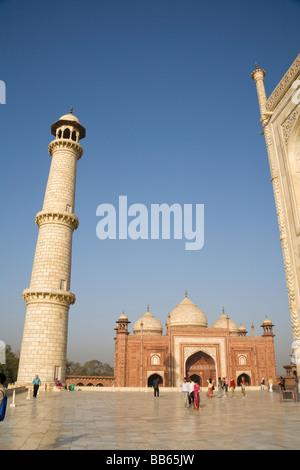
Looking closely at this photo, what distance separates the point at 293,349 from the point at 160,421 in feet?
21.1

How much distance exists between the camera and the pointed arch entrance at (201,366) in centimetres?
3834

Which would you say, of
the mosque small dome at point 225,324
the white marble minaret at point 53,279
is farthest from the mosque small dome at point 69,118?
the mosque small dome at point 225,324

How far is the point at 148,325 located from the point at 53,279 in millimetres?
23935

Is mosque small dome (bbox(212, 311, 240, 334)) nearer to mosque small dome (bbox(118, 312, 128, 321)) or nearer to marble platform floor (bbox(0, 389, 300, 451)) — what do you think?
mosque small dome (bbox(118, 312, 128, 321))

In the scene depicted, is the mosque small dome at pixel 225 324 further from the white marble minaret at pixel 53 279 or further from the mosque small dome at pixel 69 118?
the mosque small dome at pixel 69 118

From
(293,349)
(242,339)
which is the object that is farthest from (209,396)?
(242,339)

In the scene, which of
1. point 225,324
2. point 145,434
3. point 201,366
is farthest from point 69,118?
point 225,324

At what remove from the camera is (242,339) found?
3962cm

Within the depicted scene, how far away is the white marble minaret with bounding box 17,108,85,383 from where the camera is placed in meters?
21.2

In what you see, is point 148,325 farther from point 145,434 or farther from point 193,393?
point 145,434

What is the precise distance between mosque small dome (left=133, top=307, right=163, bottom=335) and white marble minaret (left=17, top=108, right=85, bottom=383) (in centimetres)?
2231

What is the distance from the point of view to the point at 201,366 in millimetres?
38844

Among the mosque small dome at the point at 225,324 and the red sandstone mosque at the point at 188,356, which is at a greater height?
the mosque small dome at the point at 225,324
